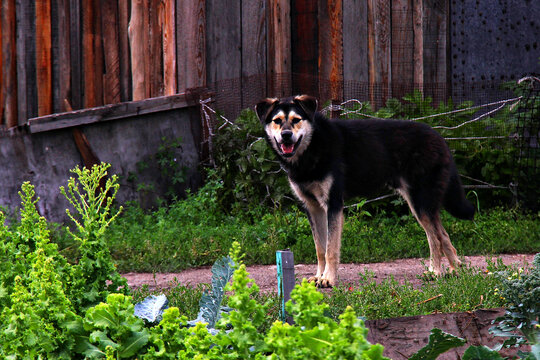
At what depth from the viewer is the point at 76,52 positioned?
8.98 metres

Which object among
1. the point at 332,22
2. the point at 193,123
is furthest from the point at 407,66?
the point at 193,123

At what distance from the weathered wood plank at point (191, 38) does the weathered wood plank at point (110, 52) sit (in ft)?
2.72

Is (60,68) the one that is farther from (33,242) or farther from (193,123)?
(33,242)

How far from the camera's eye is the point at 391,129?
6.26 metres

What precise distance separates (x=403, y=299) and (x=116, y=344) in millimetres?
2471

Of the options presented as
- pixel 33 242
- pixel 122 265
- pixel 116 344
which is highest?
pixel 33 242

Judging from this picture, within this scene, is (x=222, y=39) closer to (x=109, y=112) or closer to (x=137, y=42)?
(x=137, y=42)

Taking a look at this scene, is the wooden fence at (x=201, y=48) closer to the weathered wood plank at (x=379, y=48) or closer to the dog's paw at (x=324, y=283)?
the weathered wood plank at (x=379, y=48)

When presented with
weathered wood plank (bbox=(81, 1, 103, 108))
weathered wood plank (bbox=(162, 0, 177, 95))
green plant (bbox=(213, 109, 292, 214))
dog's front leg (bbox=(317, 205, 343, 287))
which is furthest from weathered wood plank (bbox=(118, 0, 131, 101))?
dog's front leg (bbox=(317, 205, 343, 287))

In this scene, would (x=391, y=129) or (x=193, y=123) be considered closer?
(x=391, y=129)

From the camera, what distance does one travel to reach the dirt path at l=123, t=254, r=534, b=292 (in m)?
5.71

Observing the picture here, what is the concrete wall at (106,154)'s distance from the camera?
810 cm

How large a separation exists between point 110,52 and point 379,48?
3593 millimetres

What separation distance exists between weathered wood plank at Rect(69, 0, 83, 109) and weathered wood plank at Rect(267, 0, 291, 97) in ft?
8.23
